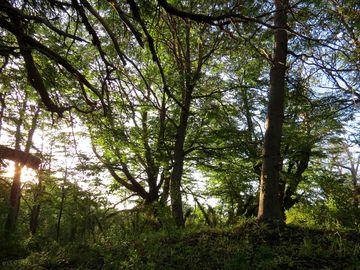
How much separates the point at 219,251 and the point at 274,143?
2.47 metres

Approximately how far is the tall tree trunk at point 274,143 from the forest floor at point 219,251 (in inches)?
15.5

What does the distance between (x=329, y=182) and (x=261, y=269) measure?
6416mm

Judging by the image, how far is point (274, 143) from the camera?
641 cm

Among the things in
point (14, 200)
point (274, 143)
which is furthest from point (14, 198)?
point (274, 143)

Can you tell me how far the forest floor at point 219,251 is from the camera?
4465 mm

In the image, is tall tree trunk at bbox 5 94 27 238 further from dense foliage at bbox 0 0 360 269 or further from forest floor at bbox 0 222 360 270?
forest floor at bbox 0 222 360 270

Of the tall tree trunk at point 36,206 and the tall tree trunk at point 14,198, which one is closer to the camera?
the tall tree trunk at point 14,198

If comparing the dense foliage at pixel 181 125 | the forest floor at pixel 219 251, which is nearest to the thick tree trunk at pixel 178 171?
the dense foliage at pixel 181 125

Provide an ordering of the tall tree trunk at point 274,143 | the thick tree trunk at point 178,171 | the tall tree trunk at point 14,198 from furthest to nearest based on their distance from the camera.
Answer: the thick tree trunk at point 178,171 → the tall tree trunk at point 14,198 → the tall tree trunk at point 274,143

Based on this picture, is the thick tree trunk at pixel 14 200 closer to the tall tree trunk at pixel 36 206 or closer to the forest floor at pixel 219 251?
the tall tree trunk at pixel 36 206

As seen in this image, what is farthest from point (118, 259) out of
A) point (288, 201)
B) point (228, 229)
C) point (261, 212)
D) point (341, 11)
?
point (288, 201)

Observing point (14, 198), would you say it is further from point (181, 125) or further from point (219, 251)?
point (219, 251)

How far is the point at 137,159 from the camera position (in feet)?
42.2

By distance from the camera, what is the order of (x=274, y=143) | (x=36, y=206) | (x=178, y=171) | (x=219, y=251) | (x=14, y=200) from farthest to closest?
(x=36, y=206), (x=14, y=200), (x=178, y=171), (x=274, y=143), (x=219, y=251)
